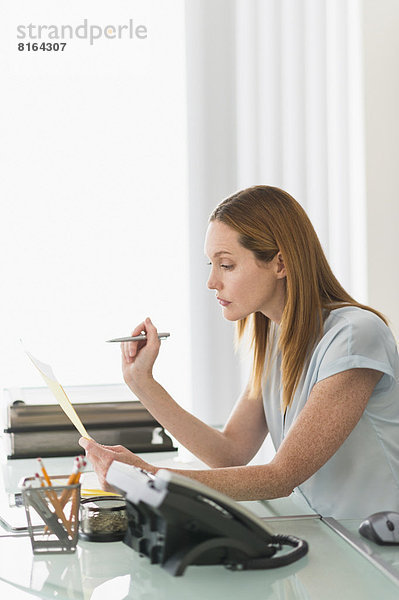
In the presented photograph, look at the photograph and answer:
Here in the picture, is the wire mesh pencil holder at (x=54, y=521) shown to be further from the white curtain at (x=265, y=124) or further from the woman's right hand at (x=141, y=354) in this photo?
the white curtain at (x=265, y=124)

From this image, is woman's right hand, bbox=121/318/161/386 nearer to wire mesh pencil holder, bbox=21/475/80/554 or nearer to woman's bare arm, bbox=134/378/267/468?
woman's bare arm, bbox=134/378/267/468

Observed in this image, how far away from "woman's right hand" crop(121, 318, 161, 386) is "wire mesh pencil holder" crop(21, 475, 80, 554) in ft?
2.04

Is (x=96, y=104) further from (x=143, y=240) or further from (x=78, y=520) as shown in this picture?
(x=78, y=520)

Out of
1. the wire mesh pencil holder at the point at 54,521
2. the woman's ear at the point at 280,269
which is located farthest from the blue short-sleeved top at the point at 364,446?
the wire mesh pencil holder at the point at 54,521

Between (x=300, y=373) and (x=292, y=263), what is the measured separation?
232 mm

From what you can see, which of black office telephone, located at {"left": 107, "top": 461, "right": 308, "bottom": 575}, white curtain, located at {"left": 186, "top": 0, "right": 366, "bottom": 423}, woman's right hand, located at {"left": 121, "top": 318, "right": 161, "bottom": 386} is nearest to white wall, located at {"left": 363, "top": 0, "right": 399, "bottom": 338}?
white curtain, located at {"left": 186, "top": 0, "right": 366, "bottom": 423}

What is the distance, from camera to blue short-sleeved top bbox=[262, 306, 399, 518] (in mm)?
1540

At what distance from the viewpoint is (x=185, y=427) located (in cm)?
182

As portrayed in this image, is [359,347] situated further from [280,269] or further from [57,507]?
[57,507]

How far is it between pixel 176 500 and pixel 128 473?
125 mm

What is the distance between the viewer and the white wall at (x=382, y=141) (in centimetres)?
282

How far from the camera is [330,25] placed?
9.78ft

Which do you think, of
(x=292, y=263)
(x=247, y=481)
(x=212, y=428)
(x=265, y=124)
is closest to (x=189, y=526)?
(x=247, y=481)

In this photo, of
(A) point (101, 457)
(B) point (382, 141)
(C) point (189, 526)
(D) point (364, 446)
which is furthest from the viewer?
(B) point (382, 141)
